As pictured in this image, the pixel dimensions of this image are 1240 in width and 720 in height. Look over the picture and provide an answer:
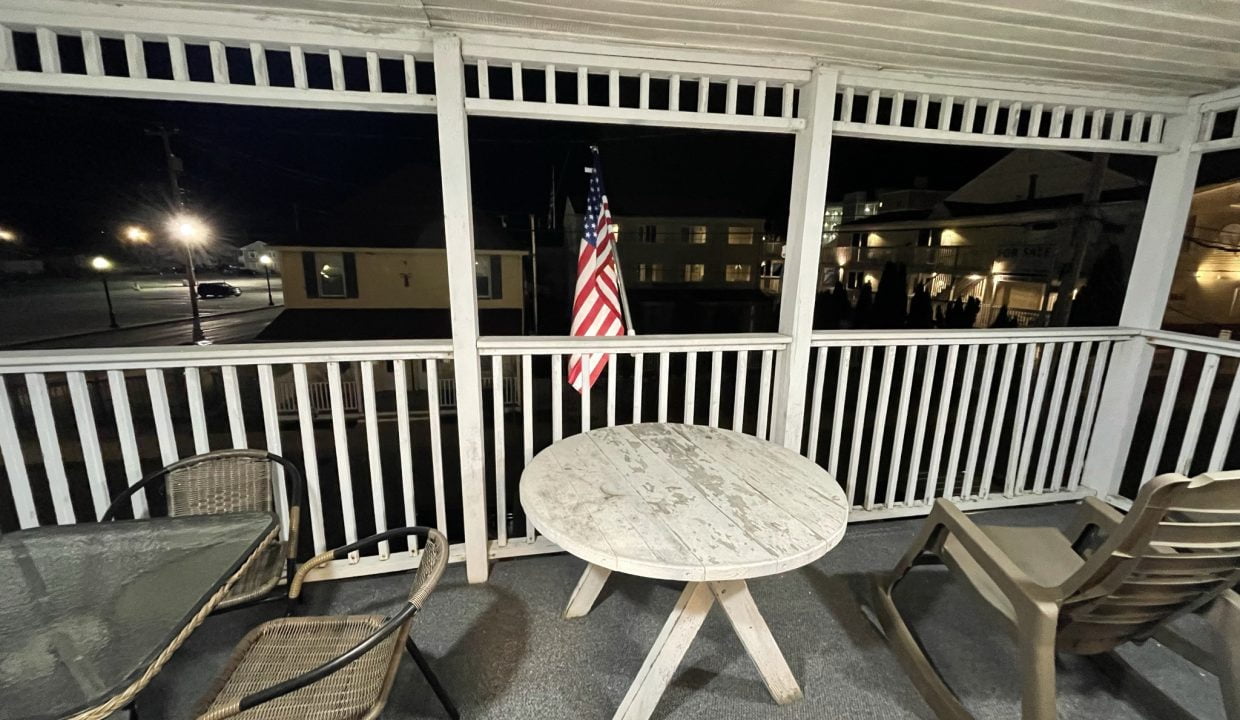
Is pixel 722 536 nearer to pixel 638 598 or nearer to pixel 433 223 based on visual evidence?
pixel 638 598

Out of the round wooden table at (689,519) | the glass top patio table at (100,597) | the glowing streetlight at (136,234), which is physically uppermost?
the glowing streetlight at (136,234)

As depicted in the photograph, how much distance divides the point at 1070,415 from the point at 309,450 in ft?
14.1

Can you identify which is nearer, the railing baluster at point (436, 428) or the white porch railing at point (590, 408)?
the white porch railing at point (590, 408)

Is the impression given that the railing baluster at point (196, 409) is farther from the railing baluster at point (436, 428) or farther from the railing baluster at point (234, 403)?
the railing baluster at point (436, 428)

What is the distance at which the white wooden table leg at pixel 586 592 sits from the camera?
6.60ft

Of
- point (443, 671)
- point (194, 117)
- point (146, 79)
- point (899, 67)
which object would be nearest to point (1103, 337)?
point (899, 67)

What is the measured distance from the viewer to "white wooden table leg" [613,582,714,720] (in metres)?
1.47

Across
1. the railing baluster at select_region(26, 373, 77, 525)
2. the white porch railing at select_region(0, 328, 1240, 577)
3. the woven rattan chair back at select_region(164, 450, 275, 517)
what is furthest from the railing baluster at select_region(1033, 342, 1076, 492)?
the railing baluster at select_region(26, 373, 77, 525)

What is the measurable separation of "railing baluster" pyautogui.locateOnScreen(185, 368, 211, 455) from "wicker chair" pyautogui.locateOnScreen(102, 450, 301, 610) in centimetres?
15

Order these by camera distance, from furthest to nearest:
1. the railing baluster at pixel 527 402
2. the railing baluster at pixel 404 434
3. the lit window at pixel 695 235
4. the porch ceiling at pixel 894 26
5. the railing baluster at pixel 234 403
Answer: the lit window at pixel 695 235
the railing baluster at pixel 527 402
the railing baluster at pixel 404 434
the railing baluster at pixel 234 403
the porch ceiling at pixel 894 26

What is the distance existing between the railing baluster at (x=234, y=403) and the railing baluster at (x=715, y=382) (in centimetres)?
210

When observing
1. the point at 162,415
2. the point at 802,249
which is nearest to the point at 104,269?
the point at 162,415

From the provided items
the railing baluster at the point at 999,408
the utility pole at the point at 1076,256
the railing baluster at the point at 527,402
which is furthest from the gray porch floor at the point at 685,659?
the utility pole at the point at 1076,256

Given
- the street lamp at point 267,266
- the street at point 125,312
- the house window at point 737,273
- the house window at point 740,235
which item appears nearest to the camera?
the street at point 125,312
